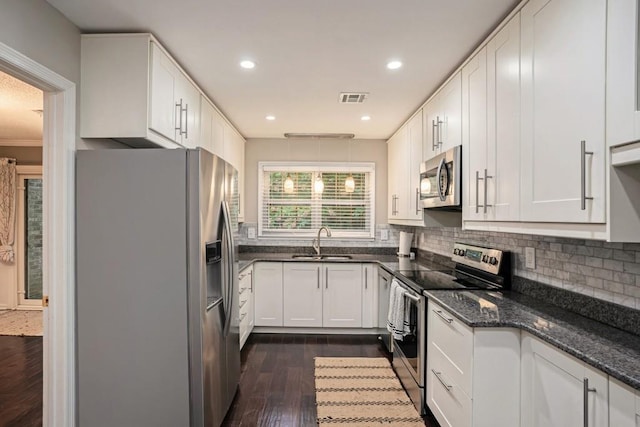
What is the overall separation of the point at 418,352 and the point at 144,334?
1.78m

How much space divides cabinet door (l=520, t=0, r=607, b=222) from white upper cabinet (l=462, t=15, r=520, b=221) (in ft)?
0.26

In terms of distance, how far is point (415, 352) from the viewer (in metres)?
2.55

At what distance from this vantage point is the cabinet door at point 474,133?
7.15 feet

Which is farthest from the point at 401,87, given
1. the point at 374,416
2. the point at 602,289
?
the point at 374,416

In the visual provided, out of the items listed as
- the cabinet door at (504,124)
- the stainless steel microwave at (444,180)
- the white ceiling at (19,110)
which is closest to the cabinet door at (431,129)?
the stainless steel microwave at (444,180)

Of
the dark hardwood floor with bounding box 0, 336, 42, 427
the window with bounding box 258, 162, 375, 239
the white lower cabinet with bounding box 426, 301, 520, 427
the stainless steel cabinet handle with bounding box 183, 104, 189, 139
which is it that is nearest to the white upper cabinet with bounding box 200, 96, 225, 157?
the stainless steel cabinet handle with bounding box 183, 104, 189, 139

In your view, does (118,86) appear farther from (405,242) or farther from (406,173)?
(405,242)

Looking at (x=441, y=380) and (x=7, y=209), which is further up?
(x=7, y=209)

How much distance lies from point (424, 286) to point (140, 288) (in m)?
1.83

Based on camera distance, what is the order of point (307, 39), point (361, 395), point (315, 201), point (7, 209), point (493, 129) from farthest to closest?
point (7, 209) < point (315, 201) < point (361, 395) < point (307, 39) < point (493, 129)

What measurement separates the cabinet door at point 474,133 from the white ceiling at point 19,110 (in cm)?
332

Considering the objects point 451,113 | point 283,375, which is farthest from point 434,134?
point 283,375

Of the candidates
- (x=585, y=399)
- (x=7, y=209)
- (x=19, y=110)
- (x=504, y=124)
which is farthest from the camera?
(x=7, y=209)

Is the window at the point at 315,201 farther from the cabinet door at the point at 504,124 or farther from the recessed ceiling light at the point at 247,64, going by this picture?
the cabinet door at the point at 504,124
